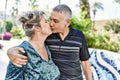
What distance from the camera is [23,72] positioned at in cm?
189

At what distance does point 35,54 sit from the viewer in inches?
76.7

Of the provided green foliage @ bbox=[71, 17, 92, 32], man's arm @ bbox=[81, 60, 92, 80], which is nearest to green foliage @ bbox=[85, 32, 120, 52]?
green foliage @ bbox=[71, 17, 92, 32]

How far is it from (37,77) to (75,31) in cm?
66

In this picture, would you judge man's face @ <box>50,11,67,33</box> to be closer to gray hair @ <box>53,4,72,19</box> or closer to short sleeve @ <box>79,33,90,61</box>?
gray hair @ <box>53,4,72,19</box>

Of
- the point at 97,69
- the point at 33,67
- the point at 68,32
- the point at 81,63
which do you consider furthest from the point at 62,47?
the point at 97,69

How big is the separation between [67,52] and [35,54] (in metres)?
0.47

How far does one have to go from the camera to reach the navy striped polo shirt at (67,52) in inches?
93.1

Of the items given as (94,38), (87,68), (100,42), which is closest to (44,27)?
(87,68)

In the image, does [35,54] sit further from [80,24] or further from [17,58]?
[80,24]

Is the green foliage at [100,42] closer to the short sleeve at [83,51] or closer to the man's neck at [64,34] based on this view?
the short sleeve at [83,51]

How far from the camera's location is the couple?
191 cm

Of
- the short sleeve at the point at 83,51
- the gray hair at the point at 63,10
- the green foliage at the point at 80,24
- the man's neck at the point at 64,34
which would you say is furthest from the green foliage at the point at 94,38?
the gray hair at the point at 63,10

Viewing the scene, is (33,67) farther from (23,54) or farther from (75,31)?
(75,31)

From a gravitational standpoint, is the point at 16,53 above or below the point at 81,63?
above
